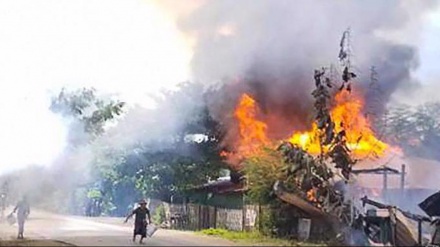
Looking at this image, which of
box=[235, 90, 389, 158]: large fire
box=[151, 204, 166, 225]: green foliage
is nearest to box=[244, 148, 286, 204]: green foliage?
box=[235, 90, 389, 158]: large fire

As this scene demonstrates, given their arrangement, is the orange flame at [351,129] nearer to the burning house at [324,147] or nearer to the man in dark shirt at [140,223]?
the burning house at [324,147]

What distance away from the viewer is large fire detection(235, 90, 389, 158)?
30469 millimetres

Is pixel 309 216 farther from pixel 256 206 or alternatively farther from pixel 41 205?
pixel 41 205

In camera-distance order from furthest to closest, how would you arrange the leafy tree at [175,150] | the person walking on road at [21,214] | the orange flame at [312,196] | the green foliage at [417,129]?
the green foliage at [417,129]
the leafy tree at [175,150]
the person walking on road at [21,214]
the orange flame at [312,196]

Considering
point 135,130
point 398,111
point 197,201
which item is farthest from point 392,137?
point 135,130

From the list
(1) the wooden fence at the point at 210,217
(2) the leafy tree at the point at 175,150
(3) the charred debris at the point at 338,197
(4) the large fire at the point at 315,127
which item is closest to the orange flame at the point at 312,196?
(3) the charred debris at the point at 338,197

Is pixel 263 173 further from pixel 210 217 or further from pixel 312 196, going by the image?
pixel 210 217

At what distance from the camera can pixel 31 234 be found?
87.8 feet

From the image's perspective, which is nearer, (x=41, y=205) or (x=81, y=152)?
(x=81, y=152)

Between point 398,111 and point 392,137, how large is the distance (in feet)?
5.55

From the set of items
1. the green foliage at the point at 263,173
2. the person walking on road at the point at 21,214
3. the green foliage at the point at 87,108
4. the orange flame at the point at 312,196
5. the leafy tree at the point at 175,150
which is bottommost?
Result: the person walking on road at the point at 21,214

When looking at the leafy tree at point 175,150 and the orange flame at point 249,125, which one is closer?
the orange flame at point 249,125

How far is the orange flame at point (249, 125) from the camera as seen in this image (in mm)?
30828

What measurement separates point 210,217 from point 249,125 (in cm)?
512
